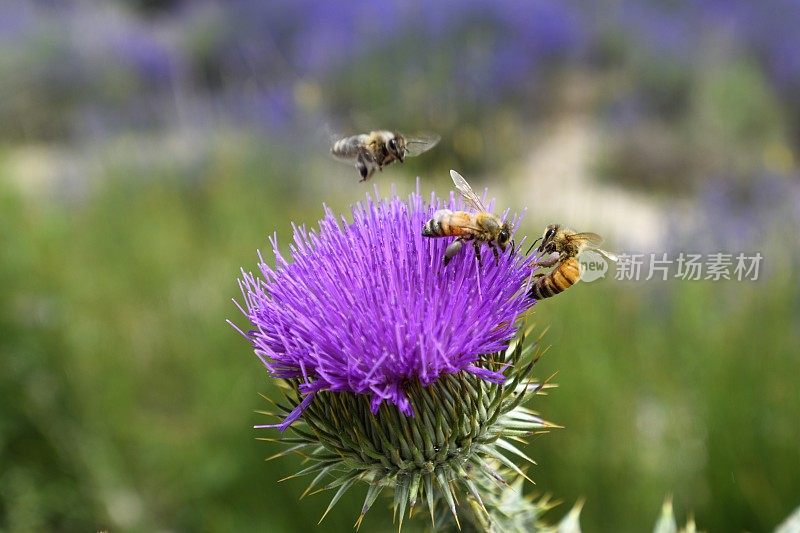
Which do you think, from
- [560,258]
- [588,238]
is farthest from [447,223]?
[588,238]

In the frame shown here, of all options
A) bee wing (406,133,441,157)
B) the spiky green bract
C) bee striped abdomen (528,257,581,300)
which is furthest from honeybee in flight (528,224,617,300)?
bee wing (406,133,441,157)

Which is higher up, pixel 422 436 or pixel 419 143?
pixel 419 143

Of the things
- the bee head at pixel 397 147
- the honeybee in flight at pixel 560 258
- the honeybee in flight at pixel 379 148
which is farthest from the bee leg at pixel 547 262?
the bee head at pixel 397 147

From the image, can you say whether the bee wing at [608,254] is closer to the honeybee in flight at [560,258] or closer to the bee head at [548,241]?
the honeybee in flight at [560,258]

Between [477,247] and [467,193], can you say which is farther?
[467,193]

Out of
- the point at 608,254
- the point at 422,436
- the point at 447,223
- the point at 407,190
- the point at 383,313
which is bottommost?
the point at 407,190

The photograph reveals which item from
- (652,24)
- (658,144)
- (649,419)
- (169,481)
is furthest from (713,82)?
(169,481)

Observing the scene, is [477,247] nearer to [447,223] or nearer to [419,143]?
[447,223]

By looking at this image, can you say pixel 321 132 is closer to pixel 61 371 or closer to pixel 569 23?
pixel 61 371
